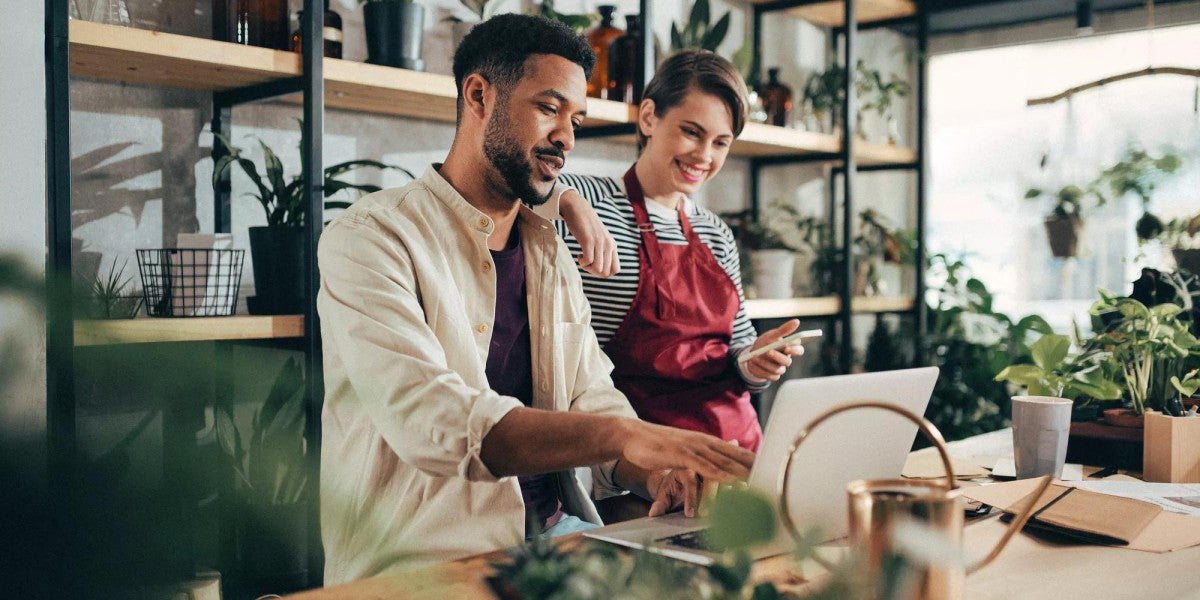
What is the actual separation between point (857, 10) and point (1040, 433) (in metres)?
2.73

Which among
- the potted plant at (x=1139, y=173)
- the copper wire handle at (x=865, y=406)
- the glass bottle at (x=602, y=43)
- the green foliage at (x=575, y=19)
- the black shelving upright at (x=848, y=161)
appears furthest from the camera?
the potted plant at (x=1139, y=173)

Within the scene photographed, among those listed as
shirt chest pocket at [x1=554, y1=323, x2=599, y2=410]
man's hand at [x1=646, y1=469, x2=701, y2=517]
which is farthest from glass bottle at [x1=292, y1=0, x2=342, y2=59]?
man's hand at [x1=646, y1=469, x2=701, y2=517]

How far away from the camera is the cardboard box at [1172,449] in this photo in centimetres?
149

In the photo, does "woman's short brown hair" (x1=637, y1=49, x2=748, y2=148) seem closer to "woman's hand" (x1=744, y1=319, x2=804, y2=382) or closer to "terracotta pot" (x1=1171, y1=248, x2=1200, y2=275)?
"woman's hand" (x1=744, y1=319, x2=804, y2=382)

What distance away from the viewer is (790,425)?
0.89 m

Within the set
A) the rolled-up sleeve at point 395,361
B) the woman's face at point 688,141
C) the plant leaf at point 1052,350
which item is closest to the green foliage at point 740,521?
the rolled-up sleeve at point 395,361

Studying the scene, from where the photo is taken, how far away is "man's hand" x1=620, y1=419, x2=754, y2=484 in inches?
38.1

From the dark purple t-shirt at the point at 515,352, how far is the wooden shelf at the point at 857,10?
238 centimetres

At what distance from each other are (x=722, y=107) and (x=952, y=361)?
6.67 ft

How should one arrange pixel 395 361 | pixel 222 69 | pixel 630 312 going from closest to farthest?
pixel 395 361, pixel 222 69, pixel 630 312

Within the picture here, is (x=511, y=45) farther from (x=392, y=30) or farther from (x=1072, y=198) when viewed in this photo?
(x=1072, y=198)

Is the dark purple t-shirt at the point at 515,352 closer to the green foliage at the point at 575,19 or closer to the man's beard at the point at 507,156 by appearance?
the man's beard at the point at 507,156

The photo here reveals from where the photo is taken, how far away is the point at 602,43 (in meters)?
2.74

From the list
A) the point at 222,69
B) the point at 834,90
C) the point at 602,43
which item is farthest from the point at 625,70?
the point at 222,69
